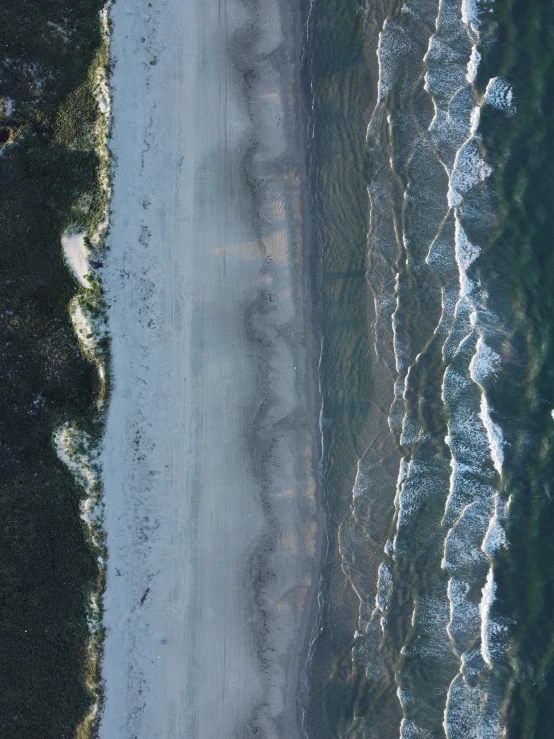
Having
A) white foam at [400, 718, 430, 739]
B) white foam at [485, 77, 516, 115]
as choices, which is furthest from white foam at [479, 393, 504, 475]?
white foam at [485, 77, 516, 115]

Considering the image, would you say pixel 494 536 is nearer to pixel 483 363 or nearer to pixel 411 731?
pixel 483 363

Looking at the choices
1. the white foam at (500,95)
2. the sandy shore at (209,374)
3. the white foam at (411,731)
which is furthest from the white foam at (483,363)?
the white foam at (411,731)

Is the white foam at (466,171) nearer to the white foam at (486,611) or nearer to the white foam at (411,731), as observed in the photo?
the white foam at (486,611)

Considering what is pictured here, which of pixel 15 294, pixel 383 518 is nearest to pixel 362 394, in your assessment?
pixel 383 518

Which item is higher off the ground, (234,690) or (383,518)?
(383,518)

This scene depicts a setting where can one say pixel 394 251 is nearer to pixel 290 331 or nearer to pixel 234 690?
pixel 290 331

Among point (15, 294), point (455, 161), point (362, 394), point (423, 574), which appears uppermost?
point (455, 161)
